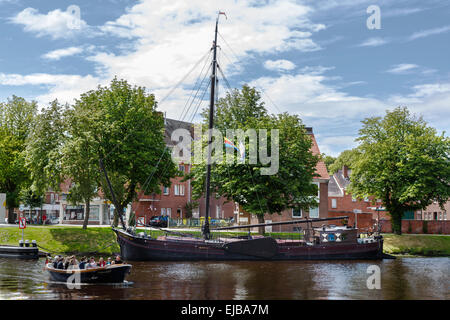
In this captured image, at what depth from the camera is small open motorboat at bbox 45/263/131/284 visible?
27.5 m

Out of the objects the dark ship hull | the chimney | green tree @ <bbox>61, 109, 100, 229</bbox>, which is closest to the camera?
the dark ship hull

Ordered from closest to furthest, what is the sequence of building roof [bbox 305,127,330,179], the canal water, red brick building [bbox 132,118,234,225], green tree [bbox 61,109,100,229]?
the canal water, green tree [bbox 61,109,100,229], building roof [bbox 305,127,330,179], red brick building [bbox 132,118,234,225]

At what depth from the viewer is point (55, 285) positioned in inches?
1109

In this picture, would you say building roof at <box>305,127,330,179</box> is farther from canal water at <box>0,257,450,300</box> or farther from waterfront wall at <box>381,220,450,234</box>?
canal water at <box>0,257,450,300</box>

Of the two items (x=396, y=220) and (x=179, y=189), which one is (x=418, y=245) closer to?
(x=396, y=220)

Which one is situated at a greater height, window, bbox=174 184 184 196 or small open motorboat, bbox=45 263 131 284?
window, bbox=174 184 184 196

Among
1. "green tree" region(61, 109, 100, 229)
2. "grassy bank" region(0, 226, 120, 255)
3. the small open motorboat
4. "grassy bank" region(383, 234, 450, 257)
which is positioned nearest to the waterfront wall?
"grassy bank" region(383, 234, 450, 257)

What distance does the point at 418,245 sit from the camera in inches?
2223

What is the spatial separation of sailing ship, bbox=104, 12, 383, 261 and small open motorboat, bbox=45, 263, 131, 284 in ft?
44.7

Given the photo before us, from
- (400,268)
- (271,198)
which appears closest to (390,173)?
(271,198)

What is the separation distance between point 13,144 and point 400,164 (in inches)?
1978

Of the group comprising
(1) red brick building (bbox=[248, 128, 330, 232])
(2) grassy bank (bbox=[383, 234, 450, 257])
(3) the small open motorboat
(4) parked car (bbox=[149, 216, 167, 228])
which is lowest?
(2) grassy bank (bbox=[383, 234, 450, 257])
